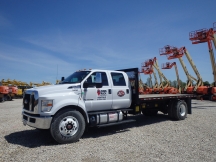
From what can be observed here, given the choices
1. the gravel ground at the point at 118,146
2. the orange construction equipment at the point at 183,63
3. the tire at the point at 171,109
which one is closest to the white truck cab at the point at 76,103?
the gravel ground at the point at 118,146

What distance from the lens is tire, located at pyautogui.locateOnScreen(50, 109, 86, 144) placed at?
519 centimetres

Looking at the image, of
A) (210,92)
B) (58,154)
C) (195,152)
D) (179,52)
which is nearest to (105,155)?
(58,154)

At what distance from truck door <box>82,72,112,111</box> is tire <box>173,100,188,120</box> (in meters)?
3.95

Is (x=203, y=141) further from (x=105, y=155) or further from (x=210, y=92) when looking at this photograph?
(x=210, y=92)

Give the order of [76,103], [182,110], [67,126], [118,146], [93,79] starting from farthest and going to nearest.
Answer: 1. [182,110]
2. [93,79]
3. [76,103]
4. [67,126]
5. [118,146]

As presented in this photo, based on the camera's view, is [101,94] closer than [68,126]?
No

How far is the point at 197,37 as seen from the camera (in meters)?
19.5

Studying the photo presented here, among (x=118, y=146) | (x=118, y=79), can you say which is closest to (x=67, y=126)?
(x=118, y=146)

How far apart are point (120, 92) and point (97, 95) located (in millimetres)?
1062

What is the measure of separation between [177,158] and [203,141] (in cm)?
178

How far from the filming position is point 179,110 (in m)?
9.01

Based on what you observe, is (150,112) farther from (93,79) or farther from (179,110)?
(93,79)

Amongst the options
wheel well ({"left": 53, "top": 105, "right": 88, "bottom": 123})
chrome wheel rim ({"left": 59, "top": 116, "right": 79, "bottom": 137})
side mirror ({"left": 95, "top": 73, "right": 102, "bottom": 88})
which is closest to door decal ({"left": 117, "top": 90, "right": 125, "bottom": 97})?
side mirror ({"left": 95, "top": 73, "right": 102, "bottom": 88})

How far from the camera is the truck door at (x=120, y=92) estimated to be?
22.1 ft
